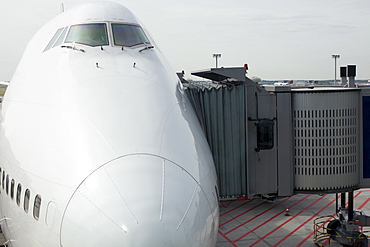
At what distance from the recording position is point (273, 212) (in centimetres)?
2581

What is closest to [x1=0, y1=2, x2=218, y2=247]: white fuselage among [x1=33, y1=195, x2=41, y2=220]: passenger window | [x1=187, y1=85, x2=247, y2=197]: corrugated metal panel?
[x1=33, y1=195, x2=41, y2=220]: passenger window

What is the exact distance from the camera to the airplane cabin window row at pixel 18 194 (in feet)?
22.7

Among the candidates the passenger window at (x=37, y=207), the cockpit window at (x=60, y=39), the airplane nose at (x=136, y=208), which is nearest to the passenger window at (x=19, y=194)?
the passenger window at (x=37, y=207)

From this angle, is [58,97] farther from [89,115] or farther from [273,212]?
[273,212]

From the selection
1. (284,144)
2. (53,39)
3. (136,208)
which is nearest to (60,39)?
(53,39)

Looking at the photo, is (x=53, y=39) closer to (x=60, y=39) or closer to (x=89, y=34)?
(x=60, y=39)

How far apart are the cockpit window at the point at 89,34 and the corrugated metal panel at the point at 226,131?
3.18 m

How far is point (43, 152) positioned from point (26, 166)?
51 cm

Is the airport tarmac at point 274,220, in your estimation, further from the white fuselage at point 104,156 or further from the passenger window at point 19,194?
the passenger window at point 19,194

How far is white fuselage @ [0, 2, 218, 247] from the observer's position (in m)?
6.01

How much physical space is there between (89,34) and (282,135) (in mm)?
6790

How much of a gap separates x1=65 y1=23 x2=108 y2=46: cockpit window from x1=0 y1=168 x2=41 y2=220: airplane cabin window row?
3.35 metres

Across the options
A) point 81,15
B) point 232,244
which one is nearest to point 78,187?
point 81,15

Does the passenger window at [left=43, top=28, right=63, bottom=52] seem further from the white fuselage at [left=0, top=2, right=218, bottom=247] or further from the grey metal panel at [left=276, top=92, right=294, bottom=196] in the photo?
the grey metal panel at [left=276, top=92, right=294, bottom=196]
